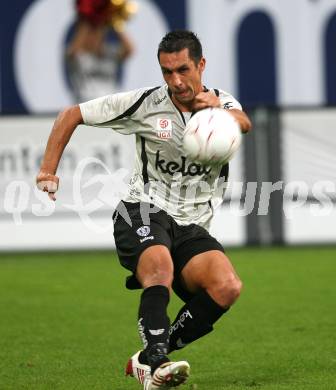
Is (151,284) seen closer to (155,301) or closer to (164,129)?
(155,301)

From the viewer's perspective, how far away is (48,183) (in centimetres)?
650

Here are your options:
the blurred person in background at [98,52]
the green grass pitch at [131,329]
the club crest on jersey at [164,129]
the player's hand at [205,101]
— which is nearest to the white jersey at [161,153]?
the club crest on jersey at [164,129]

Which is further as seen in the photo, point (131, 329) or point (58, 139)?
point (131, 329)

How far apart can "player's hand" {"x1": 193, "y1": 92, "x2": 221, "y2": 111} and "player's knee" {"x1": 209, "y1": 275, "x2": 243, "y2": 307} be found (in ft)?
3.17

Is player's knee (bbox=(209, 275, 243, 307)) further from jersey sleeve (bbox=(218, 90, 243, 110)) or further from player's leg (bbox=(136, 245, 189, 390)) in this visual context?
jersey sleeve (bbox=(218, 90, 243, 110))

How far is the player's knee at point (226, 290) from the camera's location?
6352mm

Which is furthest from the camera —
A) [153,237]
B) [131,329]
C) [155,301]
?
[131,329]

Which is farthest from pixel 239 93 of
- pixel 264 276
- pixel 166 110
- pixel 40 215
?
pixel 166 110

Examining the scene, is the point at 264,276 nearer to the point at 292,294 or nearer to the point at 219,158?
the point at 292,294

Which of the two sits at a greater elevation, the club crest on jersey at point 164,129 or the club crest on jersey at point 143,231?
the club crest on jersey at point 164,129

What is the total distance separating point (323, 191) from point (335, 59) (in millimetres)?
4599

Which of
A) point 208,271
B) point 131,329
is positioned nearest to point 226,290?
point 208,271

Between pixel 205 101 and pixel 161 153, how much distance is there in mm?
588

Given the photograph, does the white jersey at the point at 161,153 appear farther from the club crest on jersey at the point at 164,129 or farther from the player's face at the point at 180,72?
the player's face at the point at 180,72
